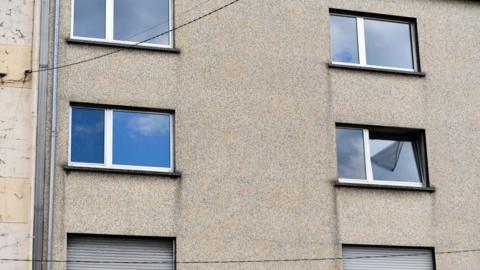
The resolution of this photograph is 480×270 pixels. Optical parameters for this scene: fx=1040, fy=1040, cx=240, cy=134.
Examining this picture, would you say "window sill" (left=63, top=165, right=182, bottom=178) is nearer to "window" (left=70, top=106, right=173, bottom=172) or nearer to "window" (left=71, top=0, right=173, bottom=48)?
"window" (left=70, top=106, right=173, bottom=172)

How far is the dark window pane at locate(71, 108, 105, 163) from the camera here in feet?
61.2

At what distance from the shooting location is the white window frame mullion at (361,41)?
21258 millimetres

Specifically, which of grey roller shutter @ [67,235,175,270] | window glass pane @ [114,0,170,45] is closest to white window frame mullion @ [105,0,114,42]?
window glass pane @ [114,0,170,45]

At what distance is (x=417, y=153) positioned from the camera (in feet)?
69.1

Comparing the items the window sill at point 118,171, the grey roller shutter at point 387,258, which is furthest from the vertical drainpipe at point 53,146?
the grey roller shutter at point 387,258

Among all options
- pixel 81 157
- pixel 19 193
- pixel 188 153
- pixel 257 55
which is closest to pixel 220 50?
pixel 257 55

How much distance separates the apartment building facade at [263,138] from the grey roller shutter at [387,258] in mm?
32

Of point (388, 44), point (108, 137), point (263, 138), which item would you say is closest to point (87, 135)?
point (108, 137)

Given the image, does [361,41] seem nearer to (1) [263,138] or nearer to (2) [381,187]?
(2) [381,187]

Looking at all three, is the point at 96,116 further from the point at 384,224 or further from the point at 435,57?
the point at 435,57

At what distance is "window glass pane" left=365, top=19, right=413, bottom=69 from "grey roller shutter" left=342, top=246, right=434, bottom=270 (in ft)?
13.0

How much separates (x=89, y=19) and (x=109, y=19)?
0.37 m

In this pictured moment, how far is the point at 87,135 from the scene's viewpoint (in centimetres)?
1883

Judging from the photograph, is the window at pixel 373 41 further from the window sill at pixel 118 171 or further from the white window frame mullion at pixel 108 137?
the white window frame mullion at pixel 108 137
